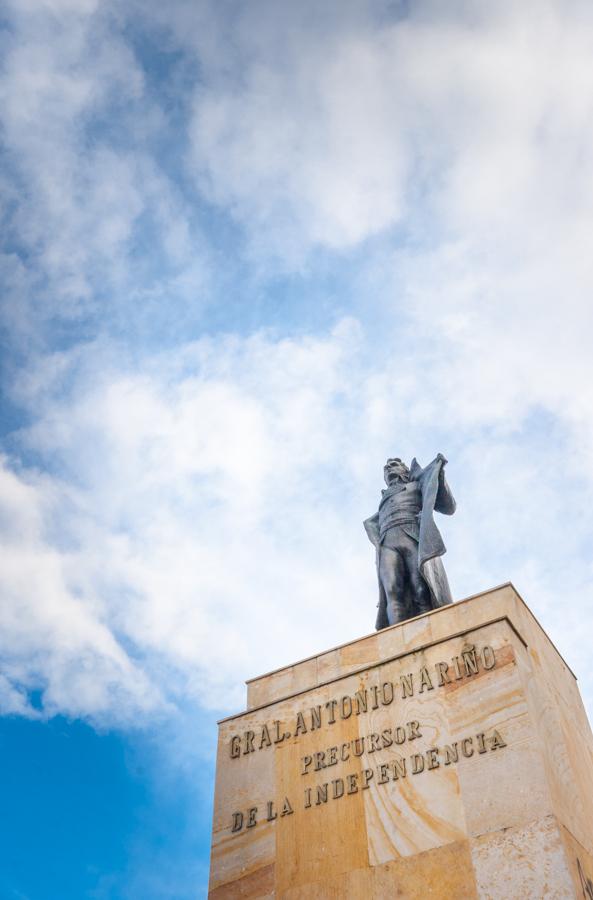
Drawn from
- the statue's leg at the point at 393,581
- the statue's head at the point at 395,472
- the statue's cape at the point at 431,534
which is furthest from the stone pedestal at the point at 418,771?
the statue's head at the point at 395,472

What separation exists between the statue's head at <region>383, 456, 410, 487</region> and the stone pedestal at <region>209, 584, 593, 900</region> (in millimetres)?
4501

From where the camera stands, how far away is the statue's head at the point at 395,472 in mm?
15812

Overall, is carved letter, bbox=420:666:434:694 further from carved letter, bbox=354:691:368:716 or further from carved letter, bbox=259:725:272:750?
carved letter, bbox=259:725:272:750

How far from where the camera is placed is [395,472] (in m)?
15.9

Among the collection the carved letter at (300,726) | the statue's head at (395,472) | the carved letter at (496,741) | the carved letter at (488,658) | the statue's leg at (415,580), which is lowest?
the carved letter at (496,741)

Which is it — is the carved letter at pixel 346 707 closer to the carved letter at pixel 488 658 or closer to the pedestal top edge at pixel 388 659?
the pedestal top edge at pixel 388 659

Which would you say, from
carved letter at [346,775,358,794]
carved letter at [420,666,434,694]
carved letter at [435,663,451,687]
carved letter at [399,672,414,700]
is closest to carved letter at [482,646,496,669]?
carved letter at [435,663,451,687]

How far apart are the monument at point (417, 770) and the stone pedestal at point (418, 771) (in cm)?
2

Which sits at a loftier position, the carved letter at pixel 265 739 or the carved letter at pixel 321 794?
the carved letter at pixel 265 739

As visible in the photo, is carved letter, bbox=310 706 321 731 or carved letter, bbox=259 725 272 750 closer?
carved letter, bbox=310 706 321 731

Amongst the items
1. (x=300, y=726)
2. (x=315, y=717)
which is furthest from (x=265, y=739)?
(x=315, y=717)

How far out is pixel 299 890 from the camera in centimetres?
977

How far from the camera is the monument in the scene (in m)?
8.88

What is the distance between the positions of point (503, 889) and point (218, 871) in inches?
152
